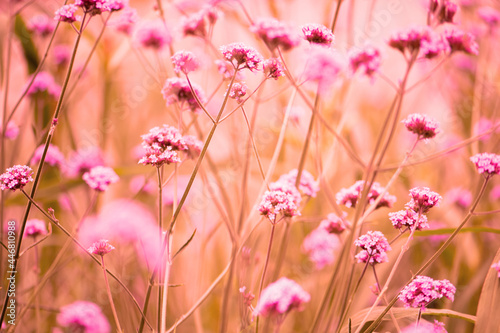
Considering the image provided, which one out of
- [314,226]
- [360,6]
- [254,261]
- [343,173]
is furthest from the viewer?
[360,6]

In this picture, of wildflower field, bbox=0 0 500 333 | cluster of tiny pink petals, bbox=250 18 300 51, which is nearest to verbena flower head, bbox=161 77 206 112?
wildflower field, bbox=0 0 500 333

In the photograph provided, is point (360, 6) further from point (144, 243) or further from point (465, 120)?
point (144, 243)

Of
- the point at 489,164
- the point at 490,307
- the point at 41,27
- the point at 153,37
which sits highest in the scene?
the point at 41,27

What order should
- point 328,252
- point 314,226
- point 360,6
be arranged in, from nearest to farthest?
point 328,252, point 314,226, point 360,6

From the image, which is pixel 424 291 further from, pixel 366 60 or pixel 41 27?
pixel 41 27

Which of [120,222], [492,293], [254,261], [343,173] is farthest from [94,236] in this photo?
[343,173]

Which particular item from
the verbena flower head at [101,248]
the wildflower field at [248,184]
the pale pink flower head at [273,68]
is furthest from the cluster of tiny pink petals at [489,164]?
the verbena flower head at [101,248]

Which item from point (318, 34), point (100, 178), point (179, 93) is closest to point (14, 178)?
point (100, 178)
